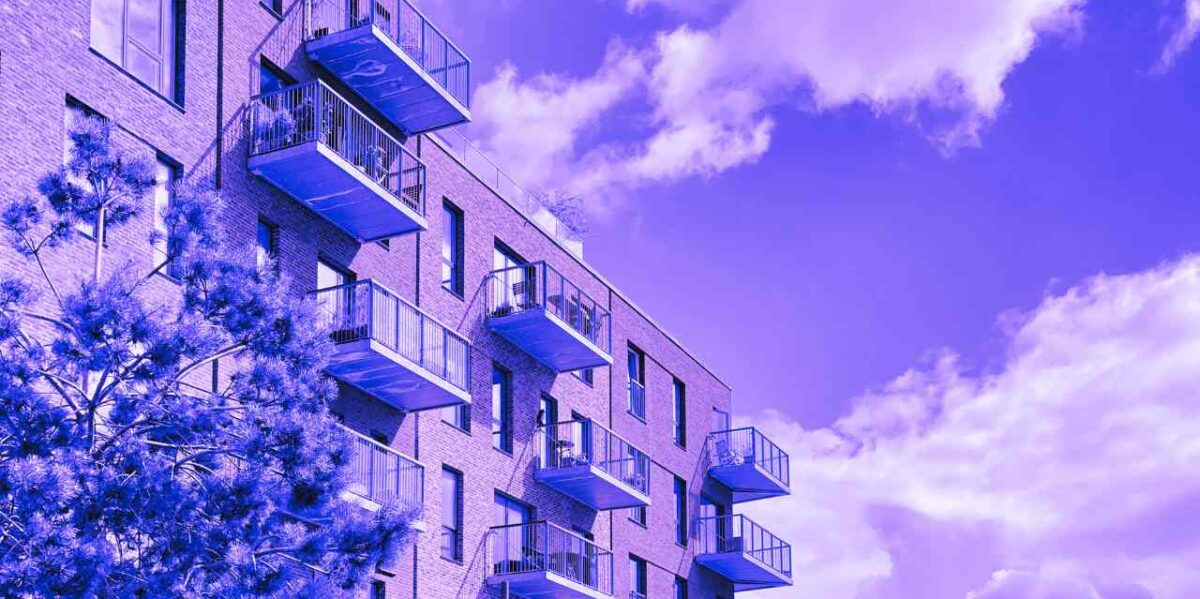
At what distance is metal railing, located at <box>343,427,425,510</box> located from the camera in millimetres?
27703

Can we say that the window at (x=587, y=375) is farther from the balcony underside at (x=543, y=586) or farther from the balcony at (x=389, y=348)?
the balcony at (x=389, y=348)

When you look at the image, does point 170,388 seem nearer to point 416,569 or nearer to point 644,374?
point 416,569

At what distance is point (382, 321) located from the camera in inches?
1116

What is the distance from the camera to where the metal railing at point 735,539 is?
147 feet

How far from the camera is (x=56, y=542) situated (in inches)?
644

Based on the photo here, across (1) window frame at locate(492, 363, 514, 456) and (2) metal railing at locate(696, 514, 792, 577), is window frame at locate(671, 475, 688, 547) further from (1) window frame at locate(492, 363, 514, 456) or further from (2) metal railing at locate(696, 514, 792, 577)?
(1) window frame at locate(492, 363, 514, 456)

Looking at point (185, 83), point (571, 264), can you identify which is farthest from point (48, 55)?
point (571, 264)

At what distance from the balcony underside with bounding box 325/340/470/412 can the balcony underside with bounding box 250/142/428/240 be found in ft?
7.47

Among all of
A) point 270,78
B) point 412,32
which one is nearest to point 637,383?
point 412,32

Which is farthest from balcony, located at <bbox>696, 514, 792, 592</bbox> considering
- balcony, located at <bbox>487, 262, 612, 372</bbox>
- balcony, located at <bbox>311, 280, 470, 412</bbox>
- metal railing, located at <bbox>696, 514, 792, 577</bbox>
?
balcony, located at <bbox>311, 280, 470, 412</bbox>

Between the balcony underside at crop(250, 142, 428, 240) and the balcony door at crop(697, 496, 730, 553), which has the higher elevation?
the balcony underside at crop(250, 142, 428, 240)

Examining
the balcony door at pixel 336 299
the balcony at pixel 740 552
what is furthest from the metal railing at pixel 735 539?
the balcony door at pixel 336 299

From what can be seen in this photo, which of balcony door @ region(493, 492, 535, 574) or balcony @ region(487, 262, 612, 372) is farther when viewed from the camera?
balcony @ region(487, 262, 612, 372)

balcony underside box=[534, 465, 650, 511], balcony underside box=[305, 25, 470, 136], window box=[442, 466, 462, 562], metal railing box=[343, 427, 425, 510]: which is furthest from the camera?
balcony underside box=[534, 465, 650, 511]
